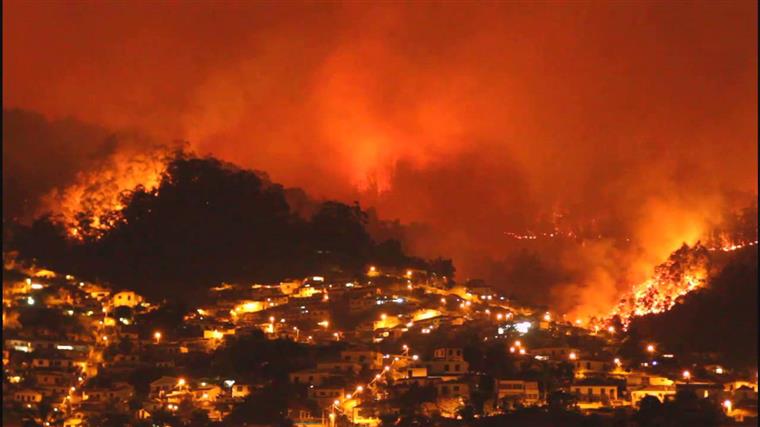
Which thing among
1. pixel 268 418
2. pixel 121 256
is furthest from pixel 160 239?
pixel 268 418

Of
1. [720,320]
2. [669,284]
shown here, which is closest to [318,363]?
[720,320]

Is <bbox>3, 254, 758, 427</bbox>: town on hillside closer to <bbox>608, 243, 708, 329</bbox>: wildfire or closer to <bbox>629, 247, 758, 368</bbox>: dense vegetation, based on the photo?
<bbox>629, 247, 758, 368</bbox>: dense vegetation

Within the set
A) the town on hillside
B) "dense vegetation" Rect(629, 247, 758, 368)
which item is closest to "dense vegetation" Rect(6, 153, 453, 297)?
the town on hillside

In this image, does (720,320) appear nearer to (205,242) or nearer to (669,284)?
(669,284)

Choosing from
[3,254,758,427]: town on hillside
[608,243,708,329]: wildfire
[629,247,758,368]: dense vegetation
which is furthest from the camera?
[608,243,708,329]: wildfire

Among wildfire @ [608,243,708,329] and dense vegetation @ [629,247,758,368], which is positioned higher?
wildfire @ [608,243,708,329]

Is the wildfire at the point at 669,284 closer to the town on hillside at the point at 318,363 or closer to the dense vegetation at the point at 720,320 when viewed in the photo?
the dense vegetation at the point at 720,320

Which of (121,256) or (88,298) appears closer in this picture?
(88,298)

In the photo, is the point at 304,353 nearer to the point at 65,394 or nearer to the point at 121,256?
the point at 65,394
